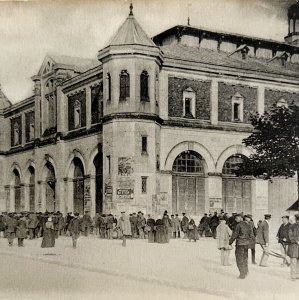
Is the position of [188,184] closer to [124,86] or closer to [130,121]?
[130,121]

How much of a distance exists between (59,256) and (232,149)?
42.6 ft

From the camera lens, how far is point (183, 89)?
28.8 meters

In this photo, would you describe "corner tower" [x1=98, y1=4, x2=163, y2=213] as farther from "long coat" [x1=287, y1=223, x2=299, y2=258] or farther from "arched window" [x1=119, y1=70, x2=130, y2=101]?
"long coat" [x1=287, y1=223, x2=299, y2=258]

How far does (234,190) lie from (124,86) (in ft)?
23.5

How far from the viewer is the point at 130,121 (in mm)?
26781

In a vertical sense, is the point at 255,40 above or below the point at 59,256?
above

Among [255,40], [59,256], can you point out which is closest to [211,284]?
[59,256]

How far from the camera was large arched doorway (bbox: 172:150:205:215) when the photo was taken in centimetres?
2880

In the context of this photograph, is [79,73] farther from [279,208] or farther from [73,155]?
[279,208]

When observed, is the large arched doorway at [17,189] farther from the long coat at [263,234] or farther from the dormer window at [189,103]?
the long coat at [263,234]

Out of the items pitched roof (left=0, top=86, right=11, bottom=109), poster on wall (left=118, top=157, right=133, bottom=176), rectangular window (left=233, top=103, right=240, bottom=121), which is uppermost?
pitched roof (left=0, top=86, right=11, bottom=109)

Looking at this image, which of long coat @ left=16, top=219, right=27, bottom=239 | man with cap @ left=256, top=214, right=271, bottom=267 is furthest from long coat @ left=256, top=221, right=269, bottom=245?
long coat @ left=16, top=219, right=27, bottom=239

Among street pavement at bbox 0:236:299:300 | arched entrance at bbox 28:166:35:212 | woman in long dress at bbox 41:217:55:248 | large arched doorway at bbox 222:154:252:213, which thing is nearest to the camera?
street pavement at bbox 0:236:299:300

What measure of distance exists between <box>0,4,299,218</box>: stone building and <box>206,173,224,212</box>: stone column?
0.15 feet
